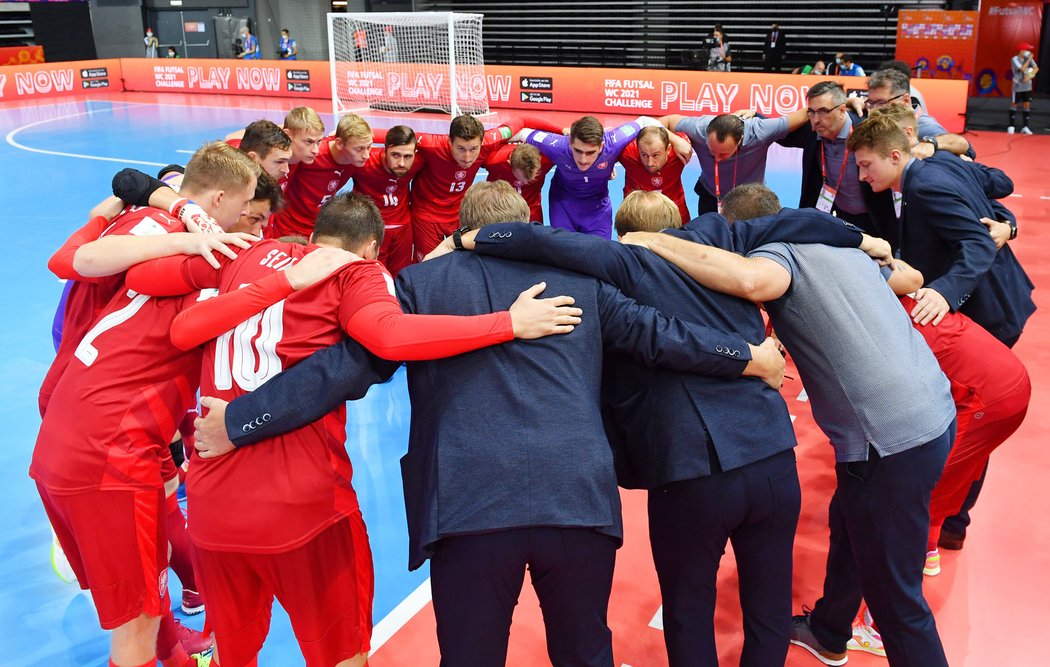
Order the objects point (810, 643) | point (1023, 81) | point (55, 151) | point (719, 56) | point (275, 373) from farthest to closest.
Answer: point (719, 56)
point (1023, 81)
point (55, 151)
point (810, 643)
point (275, 373)

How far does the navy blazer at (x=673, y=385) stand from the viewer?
2898mm

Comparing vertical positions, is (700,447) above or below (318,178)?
below

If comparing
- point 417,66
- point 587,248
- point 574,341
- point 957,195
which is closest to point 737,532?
point 574,341

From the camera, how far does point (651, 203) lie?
138 inches

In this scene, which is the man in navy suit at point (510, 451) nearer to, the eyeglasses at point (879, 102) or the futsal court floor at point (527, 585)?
the futsal court floor at point (527, 585)

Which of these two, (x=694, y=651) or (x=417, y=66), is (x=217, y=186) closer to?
(x=694, y=651)

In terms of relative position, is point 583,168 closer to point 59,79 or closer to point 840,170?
point 840,170

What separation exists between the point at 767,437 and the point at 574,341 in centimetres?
80

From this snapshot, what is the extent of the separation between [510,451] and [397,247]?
234 inches

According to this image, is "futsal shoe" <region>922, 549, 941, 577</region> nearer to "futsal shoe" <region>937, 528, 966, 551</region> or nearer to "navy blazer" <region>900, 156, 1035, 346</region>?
"futsal shoe" <region>937, 528, 966, 551</region>

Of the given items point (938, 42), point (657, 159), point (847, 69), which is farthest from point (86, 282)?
point (938, 42)

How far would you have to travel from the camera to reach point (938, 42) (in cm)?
2012

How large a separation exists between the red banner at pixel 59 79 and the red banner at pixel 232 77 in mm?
547

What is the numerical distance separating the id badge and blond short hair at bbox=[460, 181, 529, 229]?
4.48 metres
